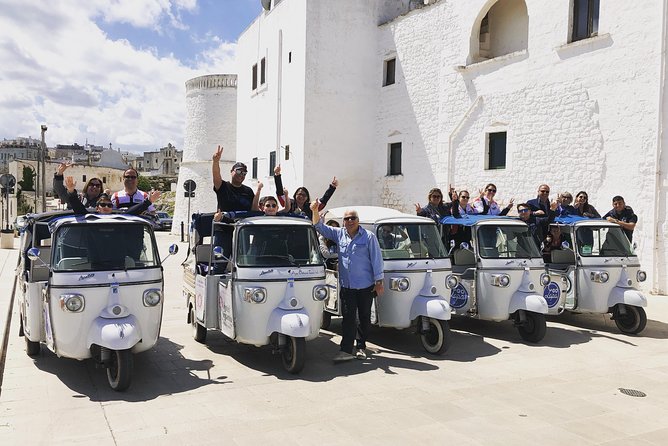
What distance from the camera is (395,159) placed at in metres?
20.9

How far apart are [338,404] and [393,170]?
52.3 feet

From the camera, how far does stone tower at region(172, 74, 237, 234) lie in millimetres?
30500

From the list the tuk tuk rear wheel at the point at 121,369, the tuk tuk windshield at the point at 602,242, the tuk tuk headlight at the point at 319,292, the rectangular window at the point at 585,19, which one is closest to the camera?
the tuk tuk rear wheel at the point at 121,369

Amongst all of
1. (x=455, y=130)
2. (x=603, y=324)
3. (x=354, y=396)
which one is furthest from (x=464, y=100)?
(x=354, y=396)

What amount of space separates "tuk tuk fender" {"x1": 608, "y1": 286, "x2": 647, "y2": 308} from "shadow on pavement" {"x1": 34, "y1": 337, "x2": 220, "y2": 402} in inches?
234

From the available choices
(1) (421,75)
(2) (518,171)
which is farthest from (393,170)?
(2) (518,171)

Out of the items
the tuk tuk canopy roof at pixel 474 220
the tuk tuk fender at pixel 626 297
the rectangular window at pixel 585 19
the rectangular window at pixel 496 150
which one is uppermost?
the rectangular window at pixel 585 19

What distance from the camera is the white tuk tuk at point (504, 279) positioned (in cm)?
808

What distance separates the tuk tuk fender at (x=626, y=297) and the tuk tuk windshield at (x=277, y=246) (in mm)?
4815

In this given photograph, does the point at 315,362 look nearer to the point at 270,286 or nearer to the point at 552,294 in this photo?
the point at 270,286

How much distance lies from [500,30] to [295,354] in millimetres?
14559

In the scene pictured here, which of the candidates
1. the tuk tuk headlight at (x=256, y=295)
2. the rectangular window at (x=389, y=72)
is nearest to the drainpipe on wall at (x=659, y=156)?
the tuk tuk headlight at (x=256, y=295)

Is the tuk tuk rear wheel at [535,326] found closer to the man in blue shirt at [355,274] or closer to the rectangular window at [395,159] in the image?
the man in blue shirt at [355,274]

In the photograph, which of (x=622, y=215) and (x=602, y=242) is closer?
(x=602, y=242)
